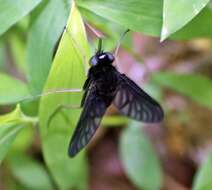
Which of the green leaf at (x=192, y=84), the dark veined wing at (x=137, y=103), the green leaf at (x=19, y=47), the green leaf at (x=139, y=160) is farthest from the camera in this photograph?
the green leaf at (x=19, y=47)

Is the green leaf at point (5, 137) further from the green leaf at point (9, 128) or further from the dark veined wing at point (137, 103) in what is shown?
the dark veined wing at point (137, 103)

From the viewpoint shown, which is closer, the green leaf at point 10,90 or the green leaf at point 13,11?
the green leaf at point 13,11

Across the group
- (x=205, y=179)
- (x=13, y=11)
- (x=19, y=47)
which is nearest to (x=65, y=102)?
(x=13, y=11)

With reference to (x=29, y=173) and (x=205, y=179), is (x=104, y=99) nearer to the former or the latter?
(x=205, y=179)

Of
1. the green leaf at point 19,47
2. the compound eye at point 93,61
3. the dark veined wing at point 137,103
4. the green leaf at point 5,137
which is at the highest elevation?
the green leaf at point 19,47

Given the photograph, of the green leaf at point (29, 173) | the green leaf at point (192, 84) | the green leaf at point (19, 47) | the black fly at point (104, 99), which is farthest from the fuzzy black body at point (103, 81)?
the green leaf at point (19, 47)

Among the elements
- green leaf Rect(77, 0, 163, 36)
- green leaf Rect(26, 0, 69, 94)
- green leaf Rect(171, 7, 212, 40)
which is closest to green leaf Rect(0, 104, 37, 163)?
green leaf Rect(26, 0, 69, 94)

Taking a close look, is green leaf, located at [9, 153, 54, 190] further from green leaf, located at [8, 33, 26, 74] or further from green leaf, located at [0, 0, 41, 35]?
green leaf, located at [0, 0, 41, 35]
